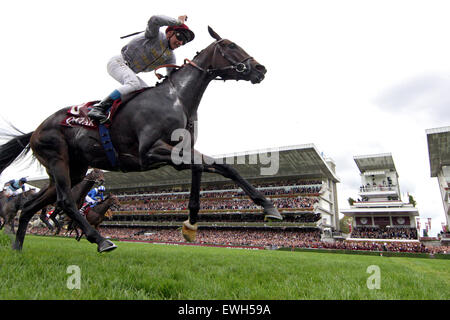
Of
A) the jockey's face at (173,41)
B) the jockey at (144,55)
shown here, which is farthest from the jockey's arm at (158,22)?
the jockey's face at (173,41)

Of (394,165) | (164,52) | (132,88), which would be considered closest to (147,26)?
(164,52)

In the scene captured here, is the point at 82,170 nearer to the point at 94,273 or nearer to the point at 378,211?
the point at 94,273

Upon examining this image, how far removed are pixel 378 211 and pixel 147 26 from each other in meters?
51.3

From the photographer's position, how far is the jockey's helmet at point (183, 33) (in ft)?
14.8

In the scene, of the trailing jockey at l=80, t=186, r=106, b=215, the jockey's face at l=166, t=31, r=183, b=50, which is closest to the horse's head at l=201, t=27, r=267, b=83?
the jockey's face at l=166, t=31, r=183, b=50

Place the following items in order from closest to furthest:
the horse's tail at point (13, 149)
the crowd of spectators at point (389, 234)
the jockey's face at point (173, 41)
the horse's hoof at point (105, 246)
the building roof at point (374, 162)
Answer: the horse's hoof at point (105, 246) < the jockey's face at point (173, 41) < the horse's tail at point (13, 149) < the crowd of spectators at point (389, 234) < the building roof at point (374, 162)

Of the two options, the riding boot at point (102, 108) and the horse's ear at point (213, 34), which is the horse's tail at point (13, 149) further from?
the horse's ear at point (213, 34)

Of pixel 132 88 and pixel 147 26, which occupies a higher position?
pixel 147 26

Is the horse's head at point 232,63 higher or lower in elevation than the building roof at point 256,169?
lower

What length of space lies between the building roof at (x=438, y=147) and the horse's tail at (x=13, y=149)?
44.7 metres

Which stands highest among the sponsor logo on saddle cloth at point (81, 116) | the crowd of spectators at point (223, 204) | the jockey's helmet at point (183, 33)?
the crowd of spectators at point (223, 204)

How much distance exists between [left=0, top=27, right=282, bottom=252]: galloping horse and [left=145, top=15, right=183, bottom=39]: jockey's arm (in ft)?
2.18

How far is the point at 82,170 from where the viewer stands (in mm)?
5211

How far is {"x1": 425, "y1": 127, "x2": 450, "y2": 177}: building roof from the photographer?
1464 inches
